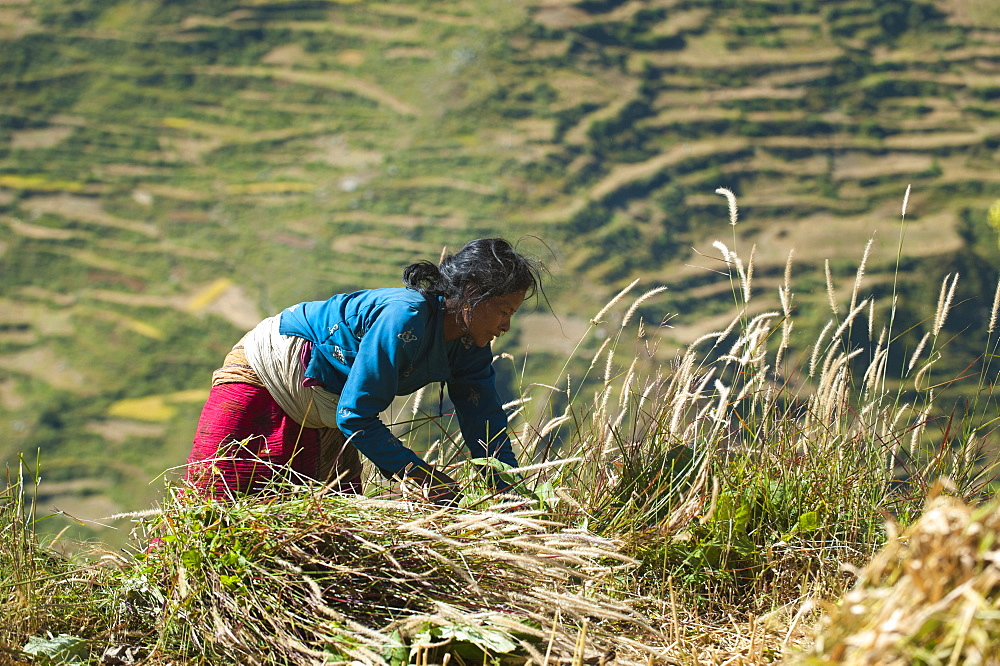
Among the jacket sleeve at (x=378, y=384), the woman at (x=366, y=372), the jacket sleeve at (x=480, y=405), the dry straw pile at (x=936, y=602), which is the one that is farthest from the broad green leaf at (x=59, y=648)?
the dry straw pile at (x=936, y=602)

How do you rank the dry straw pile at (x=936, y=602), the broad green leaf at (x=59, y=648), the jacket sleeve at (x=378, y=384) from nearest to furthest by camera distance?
the dry straw pile at (x=936, y=602) < the broad green leaf at (x=59, y=648) < the jacket sleeve at (x=378, y=384)

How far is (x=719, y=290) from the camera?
2188 centimetres

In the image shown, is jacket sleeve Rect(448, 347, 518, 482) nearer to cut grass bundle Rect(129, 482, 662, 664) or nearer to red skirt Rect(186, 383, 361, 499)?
red skirt Rect(186, 383, 361, 499)

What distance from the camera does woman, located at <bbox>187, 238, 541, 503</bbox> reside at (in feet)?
6.43

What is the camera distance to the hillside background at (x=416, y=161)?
21453mm


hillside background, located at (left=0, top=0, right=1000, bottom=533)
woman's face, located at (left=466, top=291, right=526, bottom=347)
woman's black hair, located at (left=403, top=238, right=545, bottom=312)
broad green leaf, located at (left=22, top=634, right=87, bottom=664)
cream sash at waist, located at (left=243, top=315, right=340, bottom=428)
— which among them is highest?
woman's black hair, located at (left=403, top=238, right=545, bottom=312)

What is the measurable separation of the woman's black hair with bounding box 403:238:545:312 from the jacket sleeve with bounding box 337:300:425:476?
127 millimetres

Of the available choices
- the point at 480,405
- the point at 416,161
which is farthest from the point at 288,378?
the point at 416,161

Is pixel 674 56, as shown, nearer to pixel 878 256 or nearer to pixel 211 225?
pixel 878 256

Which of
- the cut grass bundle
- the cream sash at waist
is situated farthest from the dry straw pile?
the cream sash at waist

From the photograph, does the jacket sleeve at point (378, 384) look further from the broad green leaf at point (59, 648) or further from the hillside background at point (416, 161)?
the hillside background at point (416, 161)

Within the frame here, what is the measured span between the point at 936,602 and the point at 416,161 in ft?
83.5

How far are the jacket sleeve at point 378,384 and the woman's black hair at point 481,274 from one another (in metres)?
0.13

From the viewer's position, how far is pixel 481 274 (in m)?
2.02
